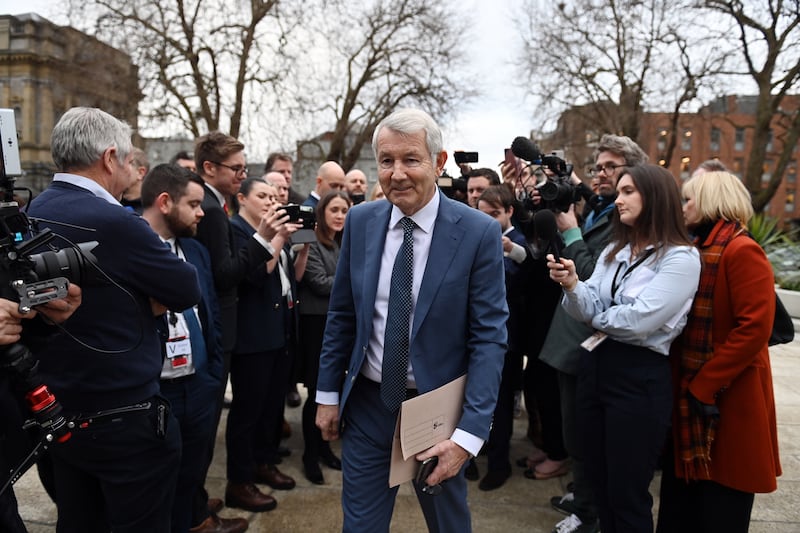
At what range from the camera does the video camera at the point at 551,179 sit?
2.85 m

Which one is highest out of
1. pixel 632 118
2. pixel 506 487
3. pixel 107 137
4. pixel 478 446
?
pixel 632 118

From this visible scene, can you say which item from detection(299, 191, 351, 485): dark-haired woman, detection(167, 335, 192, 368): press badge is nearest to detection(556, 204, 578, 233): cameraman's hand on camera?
detection(299, 191, 351, 485): dark-haired woman

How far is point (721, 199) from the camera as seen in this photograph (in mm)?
2660

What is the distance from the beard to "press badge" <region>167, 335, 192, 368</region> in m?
0.55

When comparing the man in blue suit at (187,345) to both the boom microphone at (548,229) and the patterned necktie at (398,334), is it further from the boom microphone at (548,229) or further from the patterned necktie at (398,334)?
the boom microphone at (548,229)

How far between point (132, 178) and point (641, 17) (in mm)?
20462

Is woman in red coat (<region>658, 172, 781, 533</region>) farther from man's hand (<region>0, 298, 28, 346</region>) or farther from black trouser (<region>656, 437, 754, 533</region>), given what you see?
man's hand (<region>0, 298, 28, 346</region>)

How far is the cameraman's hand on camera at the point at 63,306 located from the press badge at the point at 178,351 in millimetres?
852

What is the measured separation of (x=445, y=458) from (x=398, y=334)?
0.47 m

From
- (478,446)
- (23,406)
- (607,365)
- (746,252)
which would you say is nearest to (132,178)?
(23,406)

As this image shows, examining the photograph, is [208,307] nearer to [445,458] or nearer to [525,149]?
[445,458]

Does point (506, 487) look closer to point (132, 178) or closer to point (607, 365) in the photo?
point (607, 365)

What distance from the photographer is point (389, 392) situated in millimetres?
2062

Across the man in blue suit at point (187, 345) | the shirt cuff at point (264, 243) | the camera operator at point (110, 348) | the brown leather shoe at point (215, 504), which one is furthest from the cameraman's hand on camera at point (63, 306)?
the brown leather shoe at point (215, 504)
